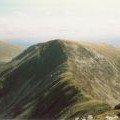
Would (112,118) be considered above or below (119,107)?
above

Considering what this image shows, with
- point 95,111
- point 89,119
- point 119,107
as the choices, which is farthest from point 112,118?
point 95,111

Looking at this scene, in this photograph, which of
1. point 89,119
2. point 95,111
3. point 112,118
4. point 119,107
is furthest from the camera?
point 95,111

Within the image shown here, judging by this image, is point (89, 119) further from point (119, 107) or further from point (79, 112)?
point (79, 112)

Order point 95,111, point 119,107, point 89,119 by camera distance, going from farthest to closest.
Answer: point 95,111, point 119,107, point 89,119

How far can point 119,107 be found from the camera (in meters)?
134

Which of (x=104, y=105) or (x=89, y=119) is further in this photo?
(x=104, y=105)

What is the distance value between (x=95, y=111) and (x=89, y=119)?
89015 mm

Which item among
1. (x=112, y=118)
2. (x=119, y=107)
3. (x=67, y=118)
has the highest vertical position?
(x=112, y=118)

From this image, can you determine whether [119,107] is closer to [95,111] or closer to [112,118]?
[112,118]

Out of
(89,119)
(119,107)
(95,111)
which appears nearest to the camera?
(89,119)

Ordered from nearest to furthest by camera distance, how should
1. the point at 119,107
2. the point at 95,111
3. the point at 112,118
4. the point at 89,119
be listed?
1. the point at 112,118
2. the point at 89,119
3. the point at 119,107
4. the point at 95,111

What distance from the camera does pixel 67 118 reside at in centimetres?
19762

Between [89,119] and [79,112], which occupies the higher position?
[89,119]

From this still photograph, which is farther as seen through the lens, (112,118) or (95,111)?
(95,111)
